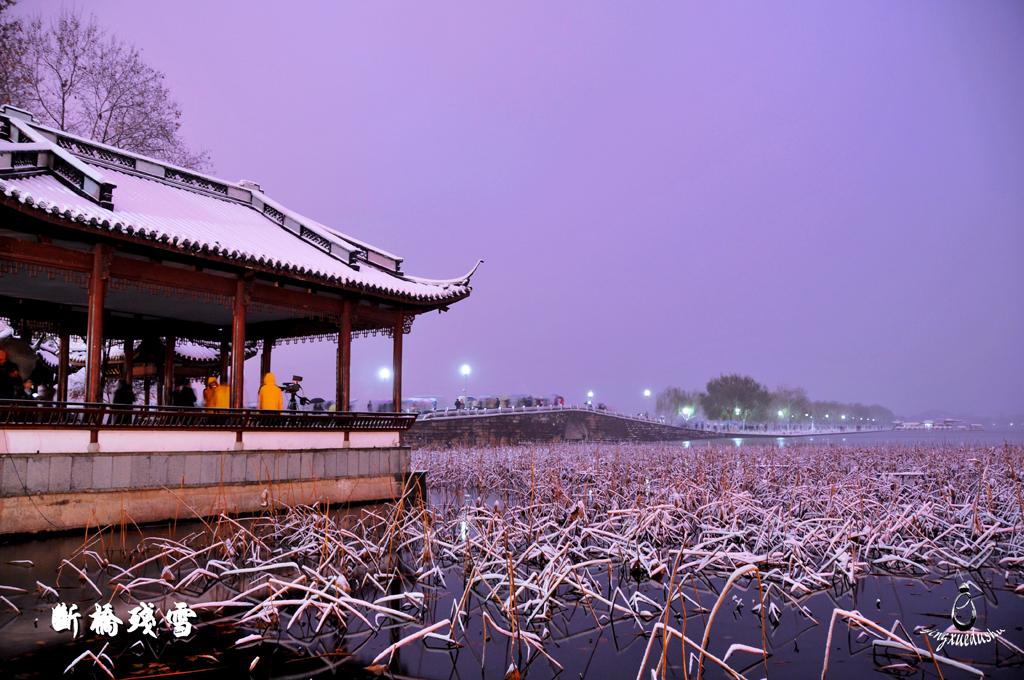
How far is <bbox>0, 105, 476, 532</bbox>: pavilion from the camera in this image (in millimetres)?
8398

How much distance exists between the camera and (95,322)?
868 centimetres

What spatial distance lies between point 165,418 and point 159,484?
2.83 ft

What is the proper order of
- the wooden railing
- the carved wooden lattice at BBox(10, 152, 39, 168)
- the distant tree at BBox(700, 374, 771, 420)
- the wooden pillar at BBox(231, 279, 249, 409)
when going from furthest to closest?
1. the distant tree at BBox(700, 374, 771, 420)
2. the wooden pillar at BBox(231, 279, 249, 409)
3. the carved wooden lattice at BBox(10, 152, 39, 168)
4. the wooden railing

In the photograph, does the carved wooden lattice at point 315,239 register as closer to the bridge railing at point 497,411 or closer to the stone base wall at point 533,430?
the stone base wall at point 533,430

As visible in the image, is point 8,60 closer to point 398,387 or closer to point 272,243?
point 272,243

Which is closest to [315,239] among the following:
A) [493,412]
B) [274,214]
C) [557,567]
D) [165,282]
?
[274,214]

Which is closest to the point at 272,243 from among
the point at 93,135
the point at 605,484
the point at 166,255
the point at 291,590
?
the point at 166,255

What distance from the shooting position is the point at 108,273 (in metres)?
8.95

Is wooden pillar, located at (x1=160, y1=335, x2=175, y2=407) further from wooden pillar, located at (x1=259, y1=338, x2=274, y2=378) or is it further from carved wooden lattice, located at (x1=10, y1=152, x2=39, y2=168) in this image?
carved wooden lattice, located at (x1=10, y1=152, x2=39, y2=168)

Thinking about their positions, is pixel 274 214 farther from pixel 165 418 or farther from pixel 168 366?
pixel 165 418

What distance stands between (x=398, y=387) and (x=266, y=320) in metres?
3.58

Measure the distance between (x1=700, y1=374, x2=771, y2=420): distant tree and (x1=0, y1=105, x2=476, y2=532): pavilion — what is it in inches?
3051

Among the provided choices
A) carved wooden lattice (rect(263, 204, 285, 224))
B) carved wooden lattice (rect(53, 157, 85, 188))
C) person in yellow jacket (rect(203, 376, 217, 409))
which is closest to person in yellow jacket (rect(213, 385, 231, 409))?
person in yellow jacket (rect(203, 376, 217, 409))

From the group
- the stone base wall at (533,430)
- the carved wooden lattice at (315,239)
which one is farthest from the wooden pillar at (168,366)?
the stone base wall at (533,430)
